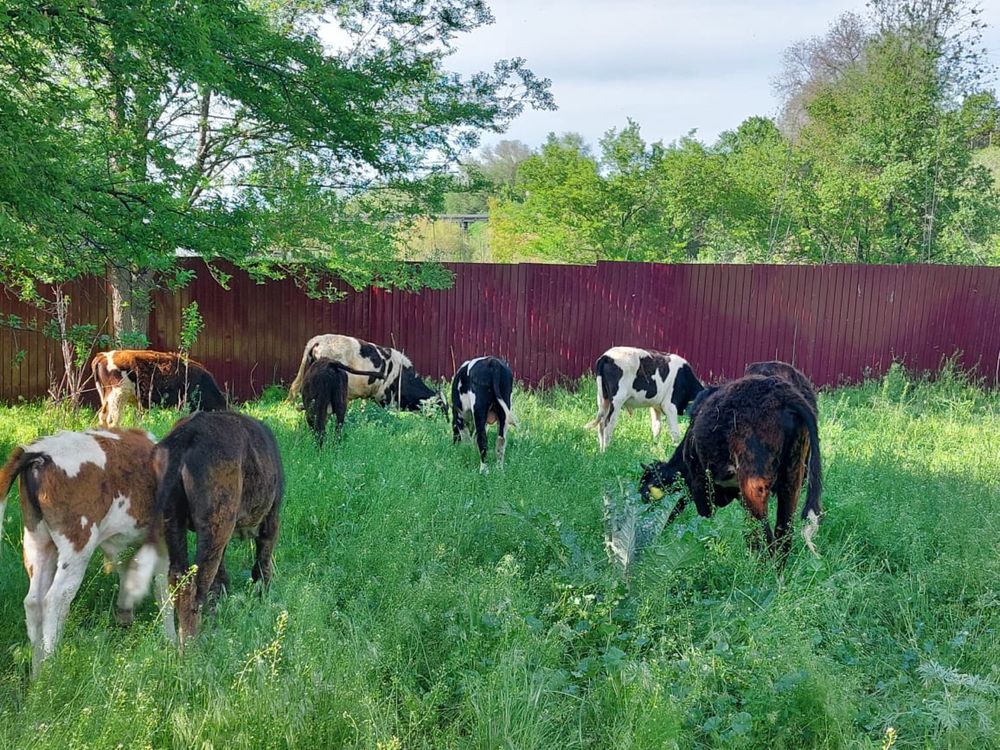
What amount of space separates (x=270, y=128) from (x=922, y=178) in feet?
51.7

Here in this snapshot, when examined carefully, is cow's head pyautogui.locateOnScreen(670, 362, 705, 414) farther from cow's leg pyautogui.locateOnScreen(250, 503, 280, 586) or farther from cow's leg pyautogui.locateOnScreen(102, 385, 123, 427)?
cow's leg pyautogui.locateOnScreen(102, 385, 123, 427)

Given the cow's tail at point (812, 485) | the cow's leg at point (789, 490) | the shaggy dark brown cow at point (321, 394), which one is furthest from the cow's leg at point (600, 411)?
the cow's tail at point (812, 485)

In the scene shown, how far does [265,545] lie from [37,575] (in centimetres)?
128

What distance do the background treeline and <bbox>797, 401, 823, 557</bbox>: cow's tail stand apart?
44.7 ft

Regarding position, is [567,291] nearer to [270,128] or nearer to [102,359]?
[270,128]

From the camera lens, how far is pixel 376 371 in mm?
10805

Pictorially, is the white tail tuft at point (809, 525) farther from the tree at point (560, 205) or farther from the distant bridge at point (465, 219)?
the distant bridge at point (465, 219)

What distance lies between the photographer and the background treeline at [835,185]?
60.2ft

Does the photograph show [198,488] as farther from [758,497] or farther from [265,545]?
[758,497]

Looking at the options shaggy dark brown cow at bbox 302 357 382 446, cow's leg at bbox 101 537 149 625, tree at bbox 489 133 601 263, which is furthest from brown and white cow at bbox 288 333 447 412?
tree at bbox 489 133 601 263

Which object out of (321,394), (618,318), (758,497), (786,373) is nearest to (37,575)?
(758,497)

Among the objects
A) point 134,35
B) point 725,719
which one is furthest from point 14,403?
point 725,719

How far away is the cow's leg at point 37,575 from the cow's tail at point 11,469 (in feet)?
0.60

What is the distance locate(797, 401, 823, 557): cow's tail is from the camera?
5031mm
